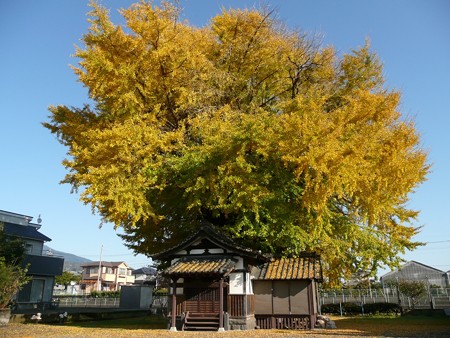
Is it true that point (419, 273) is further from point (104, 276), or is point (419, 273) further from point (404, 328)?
point (104, 276)

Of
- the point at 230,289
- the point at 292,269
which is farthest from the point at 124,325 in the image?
the point at 292,269

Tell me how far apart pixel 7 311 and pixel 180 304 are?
29.7ft

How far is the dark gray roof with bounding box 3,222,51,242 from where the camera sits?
3127 cm

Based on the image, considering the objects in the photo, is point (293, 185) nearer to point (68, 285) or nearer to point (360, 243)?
point (360, 243)

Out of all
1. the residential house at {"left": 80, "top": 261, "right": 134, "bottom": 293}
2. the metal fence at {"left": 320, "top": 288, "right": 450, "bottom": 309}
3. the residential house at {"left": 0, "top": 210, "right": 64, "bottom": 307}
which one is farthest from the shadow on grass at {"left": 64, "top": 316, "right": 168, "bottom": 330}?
the residential house at {"left": 80, "top": 261, "right": 134, "bottom": 293}

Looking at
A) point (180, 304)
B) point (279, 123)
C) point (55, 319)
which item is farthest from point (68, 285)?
point (279, 123)

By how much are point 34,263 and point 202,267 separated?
74.6ft

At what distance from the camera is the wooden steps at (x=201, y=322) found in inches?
569

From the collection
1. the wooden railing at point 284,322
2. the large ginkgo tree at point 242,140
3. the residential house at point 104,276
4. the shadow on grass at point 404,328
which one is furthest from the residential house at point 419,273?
the residential house at point 104,276

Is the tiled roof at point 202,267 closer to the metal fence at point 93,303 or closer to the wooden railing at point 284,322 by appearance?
the wooden railing at point 284,322

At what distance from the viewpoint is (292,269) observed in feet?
52.6

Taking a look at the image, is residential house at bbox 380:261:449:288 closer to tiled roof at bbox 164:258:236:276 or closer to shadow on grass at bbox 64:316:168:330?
shadow on grass at bbox 64:316:168:330

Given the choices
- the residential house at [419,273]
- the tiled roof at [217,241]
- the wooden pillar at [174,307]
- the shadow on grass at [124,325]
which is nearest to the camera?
the wooden pillar at [174,307]

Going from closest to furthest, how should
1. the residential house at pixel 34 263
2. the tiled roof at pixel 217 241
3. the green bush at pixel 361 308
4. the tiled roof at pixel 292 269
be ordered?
1. the tiled roof at pixel 217 241
2. the tiled roof at pixel 292 269
3. the green bush at pixel 361 308
4. the residential house at pixel 34 263
